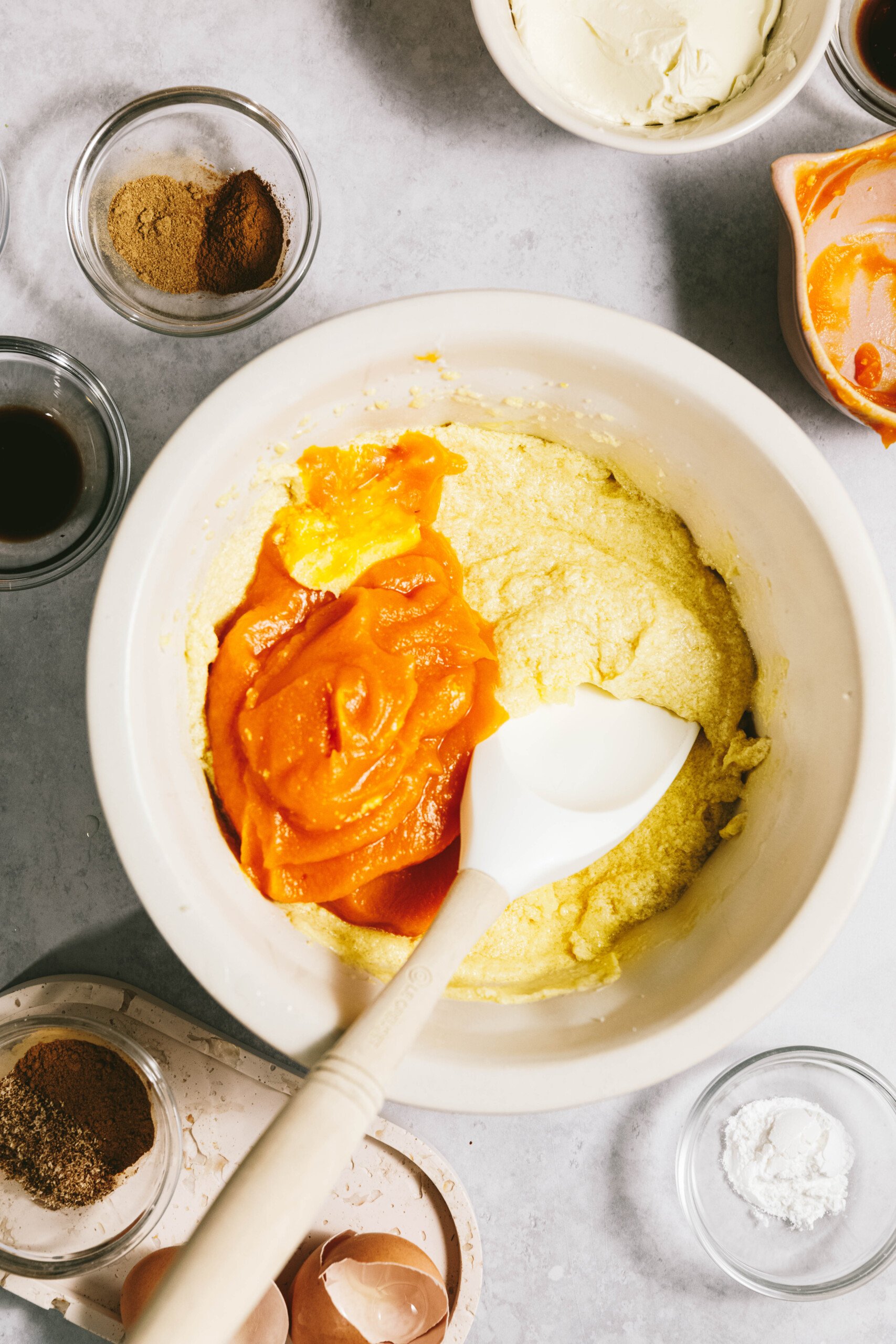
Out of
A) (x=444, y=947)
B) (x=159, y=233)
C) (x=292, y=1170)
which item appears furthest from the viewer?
(x=159, y=233)

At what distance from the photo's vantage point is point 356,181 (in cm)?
142

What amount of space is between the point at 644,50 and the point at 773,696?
0.88 metres

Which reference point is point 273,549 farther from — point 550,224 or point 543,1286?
point 543,1286

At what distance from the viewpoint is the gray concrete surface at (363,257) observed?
1.42 metres

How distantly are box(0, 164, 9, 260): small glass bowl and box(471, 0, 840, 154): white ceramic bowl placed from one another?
0.71m

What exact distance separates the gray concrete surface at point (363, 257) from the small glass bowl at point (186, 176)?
0.16ft

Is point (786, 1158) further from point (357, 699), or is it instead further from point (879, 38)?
Answer: point (879, 38)

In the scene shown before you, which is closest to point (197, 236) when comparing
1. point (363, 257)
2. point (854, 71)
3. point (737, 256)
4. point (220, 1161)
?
point (363, 257)

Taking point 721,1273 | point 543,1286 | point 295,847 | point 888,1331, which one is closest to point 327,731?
point 295,847

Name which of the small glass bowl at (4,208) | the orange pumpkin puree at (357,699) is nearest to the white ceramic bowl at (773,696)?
the orange pumpkin puree at (357,699)

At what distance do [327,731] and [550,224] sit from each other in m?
0.85

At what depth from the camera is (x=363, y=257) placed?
1.42 meters

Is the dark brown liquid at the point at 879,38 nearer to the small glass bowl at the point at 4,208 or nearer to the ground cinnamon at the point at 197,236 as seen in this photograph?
the ground cinnamon at the point at 197,236

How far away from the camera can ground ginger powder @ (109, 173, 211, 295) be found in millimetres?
1378
